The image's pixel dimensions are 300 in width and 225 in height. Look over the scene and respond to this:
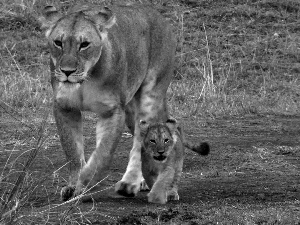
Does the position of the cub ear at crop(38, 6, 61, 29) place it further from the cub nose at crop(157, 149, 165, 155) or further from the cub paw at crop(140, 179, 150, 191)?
the cub paw at crop(140, 179, 150, 191)

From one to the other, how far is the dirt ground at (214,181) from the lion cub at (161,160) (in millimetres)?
118

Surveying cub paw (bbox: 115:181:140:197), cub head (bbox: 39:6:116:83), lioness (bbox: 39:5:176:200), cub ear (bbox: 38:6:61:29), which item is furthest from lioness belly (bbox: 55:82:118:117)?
cub paw (bbox: 115:181:140:197)

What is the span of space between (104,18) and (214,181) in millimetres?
1585

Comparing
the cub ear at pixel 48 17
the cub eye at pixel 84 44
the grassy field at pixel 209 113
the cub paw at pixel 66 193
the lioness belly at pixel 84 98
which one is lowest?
the grassy field at pixel 209 113

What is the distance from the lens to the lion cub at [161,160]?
7.00 meters

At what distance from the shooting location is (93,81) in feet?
23.3

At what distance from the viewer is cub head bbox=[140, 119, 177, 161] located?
23.1 ft

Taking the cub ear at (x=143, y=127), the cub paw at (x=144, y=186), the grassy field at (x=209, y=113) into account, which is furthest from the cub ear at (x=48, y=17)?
the cub paw at (x=144, y=186)

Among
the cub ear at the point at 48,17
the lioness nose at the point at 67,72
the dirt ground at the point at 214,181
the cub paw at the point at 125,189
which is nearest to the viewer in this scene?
the dirt ground at the point at 214,181

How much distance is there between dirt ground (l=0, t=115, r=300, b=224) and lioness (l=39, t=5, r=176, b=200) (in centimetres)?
21

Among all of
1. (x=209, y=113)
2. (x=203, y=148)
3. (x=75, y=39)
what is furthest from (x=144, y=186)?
(x=209, y=113)

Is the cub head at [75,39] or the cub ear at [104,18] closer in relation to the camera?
the cub head at [75,39]

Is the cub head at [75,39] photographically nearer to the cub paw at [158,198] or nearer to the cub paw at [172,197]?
the cub paw at [158,198]

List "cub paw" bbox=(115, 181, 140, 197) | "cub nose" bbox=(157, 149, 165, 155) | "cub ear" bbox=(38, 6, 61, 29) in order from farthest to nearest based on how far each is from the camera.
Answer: "cub paw" bbox=(115, 181, 140, 197)
"cub ear" bbox=(38, 6, 61, 29)
"cub nose" bbox=(157, 149, 165, 155)
